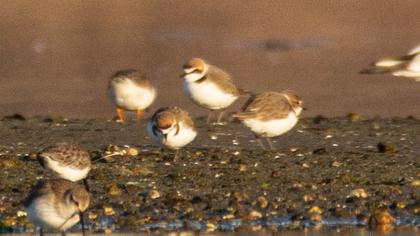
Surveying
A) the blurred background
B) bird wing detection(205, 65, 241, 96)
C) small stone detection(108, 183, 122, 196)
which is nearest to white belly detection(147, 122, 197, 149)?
Answer: small stone detection(108, 183, 122, 196)

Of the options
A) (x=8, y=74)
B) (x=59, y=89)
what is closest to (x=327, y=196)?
(x=59, y=89)

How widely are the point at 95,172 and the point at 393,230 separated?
3582 millimetres

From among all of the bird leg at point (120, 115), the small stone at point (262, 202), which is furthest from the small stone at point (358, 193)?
the bird leg at point (120, 115)

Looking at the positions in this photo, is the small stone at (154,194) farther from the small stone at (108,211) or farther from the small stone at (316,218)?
the small stone at (316,218)

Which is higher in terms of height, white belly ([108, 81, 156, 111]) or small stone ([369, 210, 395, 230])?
white belly ([108, 81, 156, 111])

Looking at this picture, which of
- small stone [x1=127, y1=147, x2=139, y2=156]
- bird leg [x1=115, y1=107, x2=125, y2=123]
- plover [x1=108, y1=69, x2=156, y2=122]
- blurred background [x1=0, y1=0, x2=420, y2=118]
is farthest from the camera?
blurred background [x1=0, y1=0, x2=420, y2=118]

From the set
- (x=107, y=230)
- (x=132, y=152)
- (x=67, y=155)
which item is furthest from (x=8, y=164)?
(x=107, y=230)

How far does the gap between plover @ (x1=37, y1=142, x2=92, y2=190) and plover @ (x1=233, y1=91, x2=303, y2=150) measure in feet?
8.89

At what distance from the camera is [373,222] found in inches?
443

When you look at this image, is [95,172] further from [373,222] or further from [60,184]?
[373,222]

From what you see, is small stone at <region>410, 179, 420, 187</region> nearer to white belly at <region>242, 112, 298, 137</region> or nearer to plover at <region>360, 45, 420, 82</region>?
white belly at <region>242, 112, 298, 137</region>

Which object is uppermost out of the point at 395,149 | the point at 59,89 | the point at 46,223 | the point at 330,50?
the point at 330,50

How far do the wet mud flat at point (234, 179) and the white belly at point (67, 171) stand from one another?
0.21 meters

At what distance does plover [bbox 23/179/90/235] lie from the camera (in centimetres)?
1069
